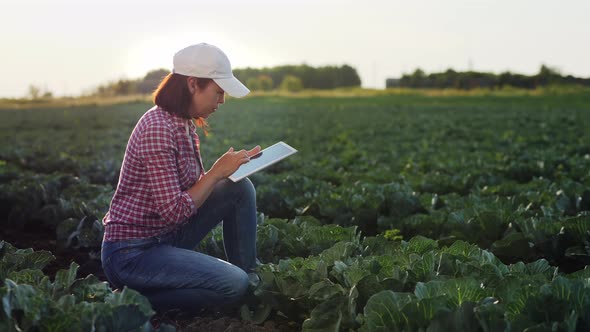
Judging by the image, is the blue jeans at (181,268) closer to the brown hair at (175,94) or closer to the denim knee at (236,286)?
the denim knee at (236,286)

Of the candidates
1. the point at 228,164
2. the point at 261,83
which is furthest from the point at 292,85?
the point at 228,164

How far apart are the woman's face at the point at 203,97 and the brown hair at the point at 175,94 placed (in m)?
0.02

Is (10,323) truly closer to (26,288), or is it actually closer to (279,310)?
(26,288)

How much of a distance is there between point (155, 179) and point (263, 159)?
698mm

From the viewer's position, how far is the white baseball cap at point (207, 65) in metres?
3.77

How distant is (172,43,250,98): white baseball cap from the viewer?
3771 millimetres

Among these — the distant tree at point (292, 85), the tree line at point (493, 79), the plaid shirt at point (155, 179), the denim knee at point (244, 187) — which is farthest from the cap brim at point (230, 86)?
the distant tree at point (292, 85)

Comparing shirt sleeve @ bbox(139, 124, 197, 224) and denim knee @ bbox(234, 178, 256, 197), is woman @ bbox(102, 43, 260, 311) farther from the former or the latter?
denim knee @ bbox(234, 178, 256, 197)

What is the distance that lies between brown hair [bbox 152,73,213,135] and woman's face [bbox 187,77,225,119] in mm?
21

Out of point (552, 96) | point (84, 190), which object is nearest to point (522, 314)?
point (84, 190)

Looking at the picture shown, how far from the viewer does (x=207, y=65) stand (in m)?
3.77

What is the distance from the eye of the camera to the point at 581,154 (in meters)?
14.3

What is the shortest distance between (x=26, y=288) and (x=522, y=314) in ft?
7.45

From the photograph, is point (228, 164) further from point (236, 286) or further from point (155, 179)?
point (236, 286)
